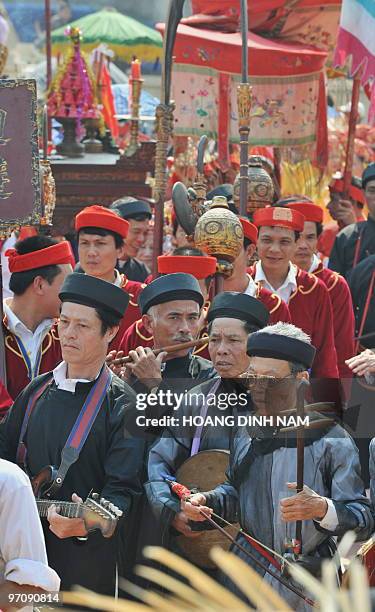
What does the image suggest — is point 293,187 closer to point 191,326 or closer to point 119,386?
point 191,326

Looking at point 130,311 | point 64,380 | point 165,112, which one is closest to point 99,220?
point 130,311

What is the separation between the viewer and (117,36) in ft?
84.8

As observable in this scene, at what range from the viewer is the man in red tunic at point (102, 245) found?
6.13 m

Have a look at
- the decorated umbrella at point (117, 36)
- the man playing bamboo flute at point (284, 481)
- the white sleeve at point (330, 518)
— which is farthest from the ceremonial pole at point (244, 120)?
the decorated umbrella at point (117, 36)

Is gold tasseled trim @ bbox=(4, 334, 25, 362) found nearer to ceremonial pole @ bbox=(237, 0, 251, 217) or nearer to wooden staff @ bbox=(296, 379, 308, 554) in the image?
ceremonial pole @ bbox=(237, 0, 251, 217)

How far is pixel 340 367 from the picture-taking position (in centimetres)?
649

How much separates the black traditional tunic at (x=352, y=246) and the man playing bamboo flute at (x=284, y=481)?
3809mm

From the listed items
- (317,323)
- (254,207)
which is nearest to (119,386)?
(317,323)

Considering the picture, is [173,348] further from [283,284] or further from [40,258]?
[283,284]

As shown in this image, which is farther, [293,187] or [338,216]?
[293,187]

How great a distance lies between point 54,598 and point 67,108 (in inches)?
333

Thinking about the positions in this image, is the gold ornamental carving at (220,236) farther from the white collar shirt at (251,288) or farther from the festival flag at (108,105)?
the festival flag at (108,105)

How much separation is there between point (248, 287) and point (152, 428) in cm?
167

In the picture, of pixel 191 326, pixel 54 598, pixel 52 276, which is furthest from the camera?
pixel 52 276
